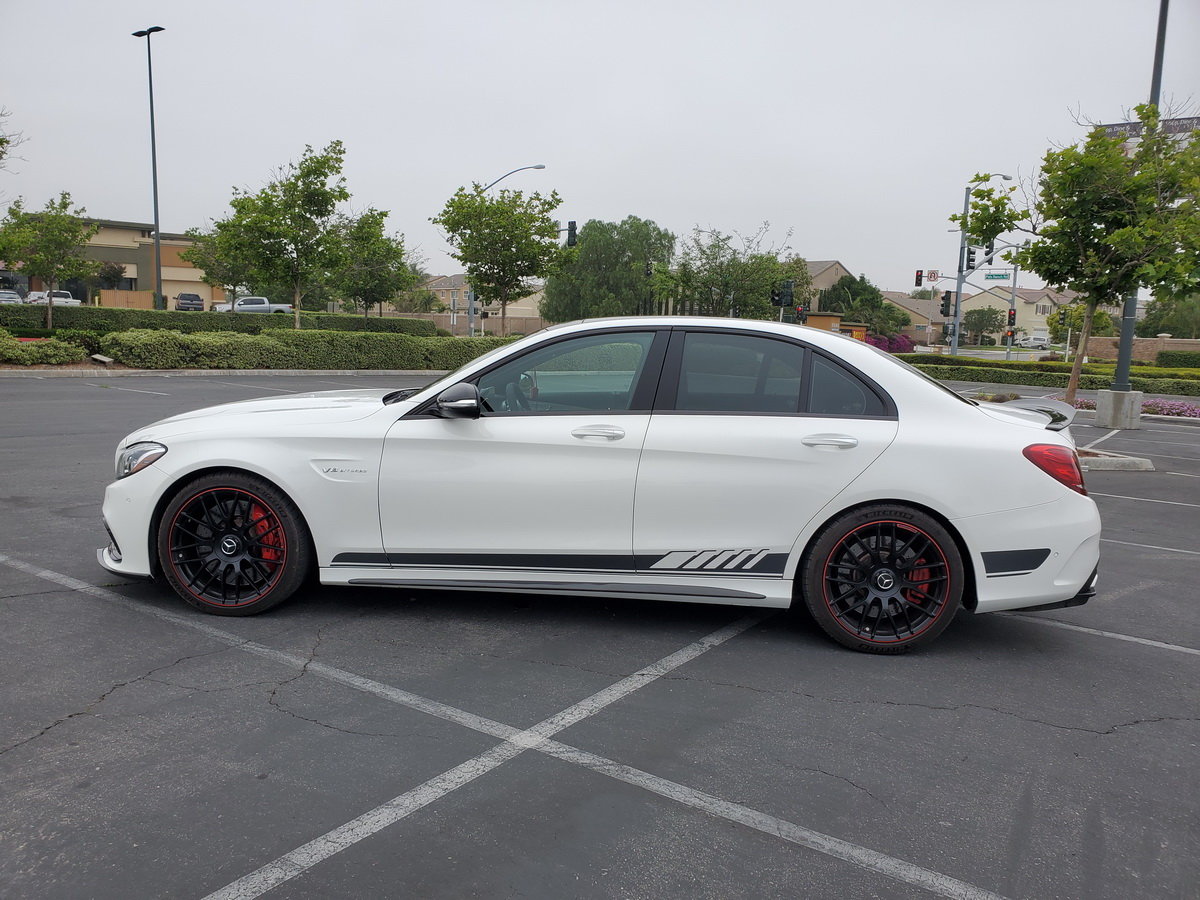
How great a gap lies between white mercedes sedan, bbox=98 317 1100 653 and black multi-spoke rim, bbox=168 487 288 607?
0.03ft

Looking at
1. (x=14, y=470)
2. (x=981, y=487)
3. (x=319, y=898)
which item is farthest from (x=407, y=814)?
(x=14, y=470)

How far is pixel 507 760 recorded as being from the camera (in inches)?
131

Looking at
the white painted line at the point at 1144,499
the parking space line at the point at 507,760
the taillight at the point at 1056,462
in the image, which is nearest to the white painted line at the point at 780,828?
the parking space line at the point at 507,760

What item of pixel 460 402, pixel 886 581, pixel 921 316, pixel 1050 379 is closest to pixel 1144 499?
pixel 886 581

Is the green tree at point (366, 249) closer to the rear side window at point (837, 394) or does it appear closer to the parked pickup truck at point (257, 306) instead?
the parked pickup truck at point (257, 306)

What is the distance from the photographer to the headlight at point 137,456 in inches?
187

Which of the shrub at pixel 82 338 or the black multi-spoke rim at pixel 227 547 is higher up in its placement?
the shrub at pixel 82 338

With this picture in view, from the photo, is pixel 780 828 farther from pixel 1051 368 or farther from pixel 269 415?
pixel 1051 368

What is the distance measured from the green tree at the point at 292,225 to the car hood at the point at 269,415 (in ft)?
88.5

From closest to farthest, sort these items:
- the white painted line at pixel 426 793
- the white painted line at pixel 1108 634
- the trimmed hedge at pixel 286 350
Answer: the white painted line at pixel 426 793, the white painted line at pixel 1108 634, the trimmed hedge at pixel 286 350

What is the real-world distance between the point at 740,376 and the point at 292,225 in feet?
95.3

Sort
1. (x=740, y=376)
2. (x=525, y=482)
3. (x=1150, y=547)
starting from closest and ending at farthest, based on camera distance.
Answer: (x=525, y=482) → (x=740, y=376) → (x=1150, y=547)

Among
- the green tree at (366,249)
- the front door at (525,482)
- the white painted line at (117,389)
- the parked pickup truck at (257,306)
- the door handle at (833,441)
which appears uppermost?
the green tree at (366,249)

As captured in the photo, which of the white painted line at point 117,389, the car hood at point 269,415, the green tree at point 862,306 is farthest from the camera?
the green tree at point 862,306
